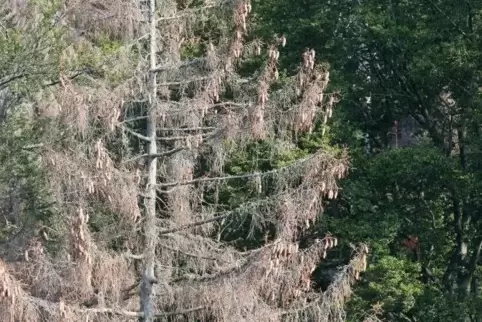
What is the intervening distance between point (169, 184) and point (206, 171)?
0.74 meters

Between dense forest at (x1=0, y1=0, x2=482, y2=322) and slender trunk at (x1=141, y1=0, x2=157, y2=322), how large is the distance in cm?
2

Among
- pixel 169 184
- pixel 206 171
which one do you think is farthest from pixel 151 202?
pixel 206 171

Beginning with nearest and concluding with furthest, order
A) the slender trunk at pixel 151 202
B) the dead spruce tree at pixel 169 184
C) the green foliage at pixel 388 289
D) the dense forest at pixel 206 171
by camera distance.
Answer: the dead spruce tree at pixel 169 184 → the dense forest at pixel 206 171 → the slender trunk at pixel 151 202 → the green foliage at pixel 388 289

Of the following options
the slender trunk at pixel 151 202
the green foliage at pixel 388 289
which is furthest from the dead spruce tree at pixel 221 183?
the green foliage at pixel 388 289

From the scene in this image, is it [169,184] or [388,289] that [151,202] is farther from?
[388,289]

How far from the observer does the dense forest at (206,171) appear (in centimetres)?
863

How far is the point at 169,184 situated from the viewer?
31.5ft

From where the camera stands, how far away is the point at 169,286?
9.48 meters

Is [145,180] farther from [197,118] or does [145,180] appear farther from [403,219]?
[403,219]

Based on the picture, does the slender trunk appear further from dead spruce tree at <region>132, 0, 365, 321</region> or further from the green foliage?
the green foliage

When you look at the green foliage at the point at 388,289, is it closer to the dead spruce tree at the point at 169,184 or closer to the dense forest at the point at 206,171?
the dense forest at the point at 206,171

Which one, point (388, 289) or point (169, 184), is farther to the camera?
point (388, 289)

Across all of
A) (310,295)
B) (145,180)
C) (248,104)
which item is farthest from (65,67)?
(310,295)

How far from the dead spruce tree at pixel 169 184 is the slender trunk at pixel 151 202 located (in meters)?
0.02
